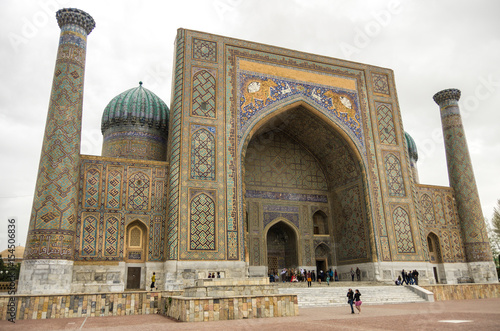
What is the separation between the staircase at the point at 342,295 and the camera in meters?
8.14

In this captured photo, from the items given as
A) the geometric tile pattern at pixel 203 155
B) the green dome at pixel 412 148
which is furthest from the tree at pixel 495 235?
the geometric tile pattern at pixel 203 155

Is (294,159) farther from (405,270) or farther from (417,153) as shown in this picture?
(417,153)

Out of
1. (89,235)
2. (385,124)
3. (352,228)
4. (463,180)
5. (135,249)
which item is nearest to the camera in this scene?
(89,235)

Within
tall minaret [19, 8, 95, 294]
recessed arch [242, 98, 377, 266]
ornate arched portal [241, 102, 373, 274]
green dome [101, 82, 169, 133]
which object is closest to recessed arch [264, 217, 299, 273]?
ornate arched portal [241, 102, 373, 274]

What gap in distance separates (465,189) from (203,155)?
8.43 m

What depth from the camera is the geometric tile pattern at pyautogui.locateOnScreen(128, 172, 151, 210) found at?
377 inches

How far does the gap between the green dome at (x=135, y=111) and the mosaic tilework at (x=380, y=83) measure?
6614mm

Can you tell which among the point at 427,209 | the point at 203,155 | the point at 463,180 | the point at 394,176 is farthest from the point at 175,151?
the point at 463,180

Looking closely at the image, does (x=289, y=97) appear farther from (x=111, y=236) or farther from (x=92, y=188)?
(x=111, y=236)

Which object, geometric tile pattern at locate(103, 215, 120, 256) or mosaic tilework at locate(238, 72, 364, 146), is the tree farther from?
geometric tile pattern at locate(103, 215, 120, 256)

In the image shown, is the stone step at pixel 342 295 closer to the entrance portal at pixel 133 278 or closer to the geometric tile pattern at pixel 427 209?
the entrance portal at pixel 133 278

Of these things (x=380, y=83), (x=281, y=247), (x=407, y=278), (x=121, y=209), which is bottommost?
(x=407, y=278)

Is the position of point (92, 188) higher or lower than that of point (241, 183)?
lower

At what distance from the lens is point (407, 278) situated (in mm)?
10469
